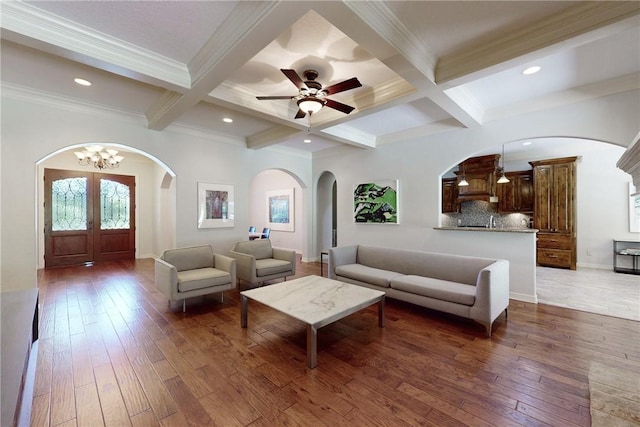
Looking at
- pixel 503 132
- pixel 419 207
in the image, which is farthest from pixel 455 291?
pixel 503 132

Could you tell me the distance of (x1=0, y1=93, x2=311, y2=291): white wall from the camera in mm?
3465

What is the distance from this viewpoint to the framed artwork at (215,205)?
5.22 metres

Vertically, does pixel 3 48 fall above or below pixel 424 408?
above

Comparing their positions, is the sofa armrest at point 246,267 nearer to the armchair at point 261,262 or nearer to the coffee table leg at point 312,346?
the armchair at point 261,262

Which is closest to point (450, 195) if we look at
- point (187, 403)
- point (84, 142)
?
point (187, 403)

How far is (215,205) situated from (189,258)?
152 cm

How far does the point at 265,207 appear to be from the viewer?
957cm

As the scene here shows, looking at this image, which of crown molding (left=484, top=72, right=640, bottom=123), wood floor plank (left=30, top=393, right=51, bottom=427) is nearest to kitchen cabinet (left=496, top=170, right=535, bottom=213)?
crown molding (left=484, top=72, right=640, bottom=123)

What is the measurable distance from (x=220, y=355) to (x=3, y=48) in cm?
371

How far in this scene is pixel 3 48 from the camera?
8.67 ft

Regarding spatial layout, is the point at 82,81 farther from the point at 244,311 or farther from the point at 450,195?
the point at 450,195

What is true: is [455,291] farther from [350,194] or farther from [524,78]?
[350,194]

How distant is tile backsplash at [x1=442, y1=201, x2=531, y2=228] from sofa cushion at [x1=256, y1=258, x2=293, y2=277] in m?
5.43

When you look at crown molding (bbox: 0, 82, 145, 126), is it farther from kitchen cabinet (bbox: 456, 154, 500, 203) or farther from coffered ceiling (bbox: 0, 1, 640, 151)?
kitchen cabinet (bbox: 456, 154, 500, 203)
